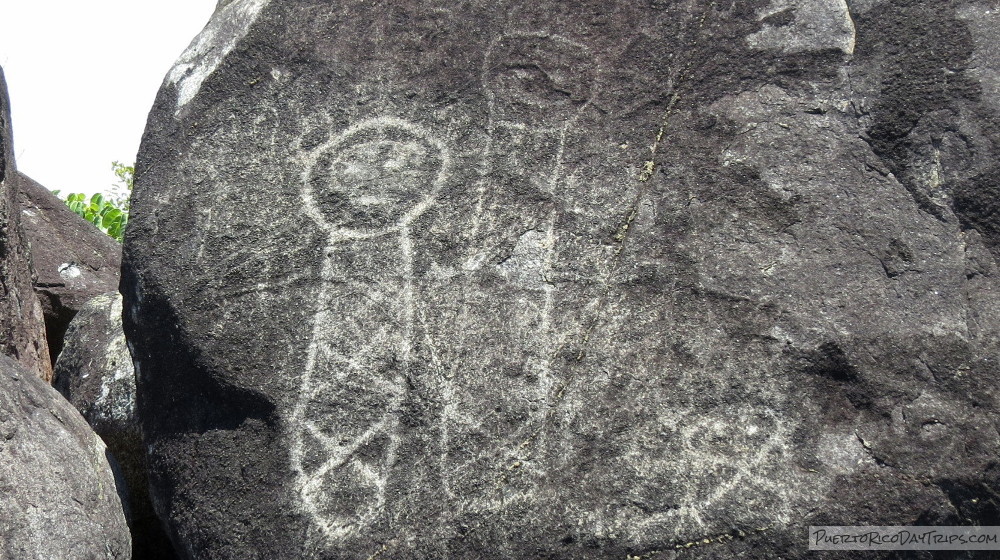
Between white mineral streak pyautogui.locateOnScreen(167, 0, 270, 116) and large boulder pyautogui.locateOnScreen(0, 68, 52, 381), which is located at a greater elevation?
white mineral streak pyautogui.locateOnScreen(167, 0, 270, 116)

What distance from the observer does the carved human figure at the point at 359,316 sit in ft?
6.81

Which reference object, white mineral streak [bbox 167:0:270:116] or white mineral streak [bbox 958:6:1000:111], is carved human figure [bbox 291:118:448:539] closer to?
white mineral streak [bbox 167:0:270:116]

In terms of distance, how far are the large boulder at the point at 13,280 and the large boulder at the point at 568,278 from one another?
23.0 inches

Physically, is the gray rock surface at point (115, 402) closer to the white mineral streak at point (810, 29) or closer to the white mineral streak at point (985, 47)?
the white mineral streak at point (810, 29)

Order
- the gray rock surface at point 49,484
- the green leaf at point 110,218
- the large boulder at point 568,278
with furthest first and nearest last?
the green leaf at point 110,218 < the large boulder at point 568,278 < the gray rock surface at point 49,484

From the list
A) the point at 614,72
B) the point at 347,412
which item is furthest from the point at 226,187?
the point at 614,72

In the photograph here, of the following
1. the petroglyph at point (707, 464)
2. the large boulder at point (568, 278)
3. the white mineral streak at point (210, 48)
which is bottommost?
the petroglyph at point (707, 464)

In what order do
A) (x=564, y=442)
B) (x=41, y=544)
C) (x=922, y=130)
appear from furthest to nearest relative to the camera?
(x=922, y=130)
(x=564, y=442)
(x=41, y=544)

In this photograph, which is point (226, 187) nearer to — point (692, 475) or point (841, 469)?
point (692, 475)

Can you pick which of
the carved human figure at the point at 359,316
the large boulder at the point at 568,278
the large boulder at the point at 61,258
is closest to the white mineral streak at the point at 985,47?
the large boulder at the point at 568,278

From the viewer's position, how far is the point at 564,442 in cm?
202

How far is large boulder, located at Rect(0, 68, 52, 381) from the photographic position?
8.96 feet

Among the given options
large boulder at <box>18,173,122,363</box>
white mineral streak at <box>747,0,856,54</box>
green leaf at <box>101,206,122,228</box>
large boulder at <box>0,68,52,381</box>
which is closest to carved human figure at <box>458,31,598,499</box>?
white mineral streak at <box>747,0,856,54</box>

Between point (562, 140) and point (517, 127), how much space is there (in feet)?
0.36
